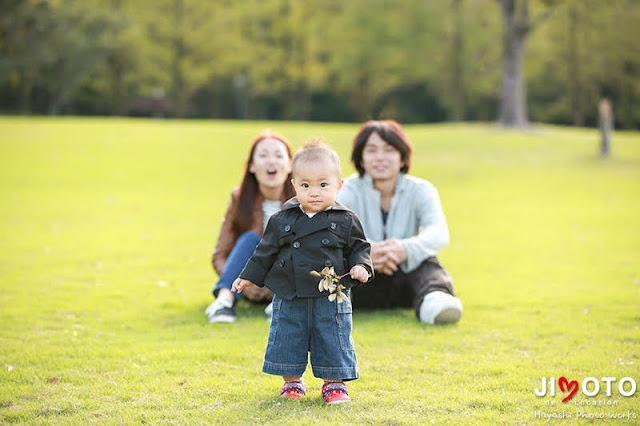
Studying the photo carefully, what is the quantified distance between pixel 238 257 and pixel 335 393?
2.30m

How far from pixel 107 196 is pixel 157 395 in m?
12.9

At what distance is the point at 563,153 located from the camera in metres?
24.9

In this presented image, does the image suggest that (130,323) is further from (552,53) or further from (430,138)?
(552,53)

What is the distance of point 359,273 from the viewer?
3898mm

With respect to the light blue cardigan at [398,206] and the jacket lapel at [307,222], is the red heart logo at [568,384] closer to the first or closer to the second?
the jacket lapel at [307,222]

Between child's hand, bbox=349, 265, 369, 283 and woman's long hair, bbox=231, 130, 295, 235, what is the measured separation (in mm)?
2517

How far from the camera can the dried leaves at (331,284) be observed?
389cm

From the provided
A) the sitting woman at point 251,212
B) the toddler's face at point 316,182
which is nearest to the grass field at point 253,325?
the sitting woman at point 251,212

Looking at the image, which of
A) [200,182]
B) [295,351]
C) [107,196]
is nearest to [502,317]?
[295,351]

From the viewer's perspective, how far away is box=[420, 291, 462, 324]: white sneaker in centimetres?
581

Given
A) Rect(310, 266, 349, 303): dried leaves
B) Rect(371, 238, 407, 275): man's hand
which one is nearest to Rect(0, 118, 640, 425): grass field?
Rect(371, 238, 407, 275): man's hand

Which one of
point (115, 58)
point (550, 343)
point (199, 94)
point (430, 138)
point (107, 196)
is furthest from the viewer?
point (199, 94)

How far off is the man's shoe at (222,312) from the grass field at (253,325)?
0.09 meters

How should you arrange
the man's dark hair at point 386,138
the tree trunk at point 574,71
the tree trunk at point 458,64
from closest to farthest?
the man's dark hair at point 386,138, the tree trunk at point 574,71, the tree trunk at point 458,64
